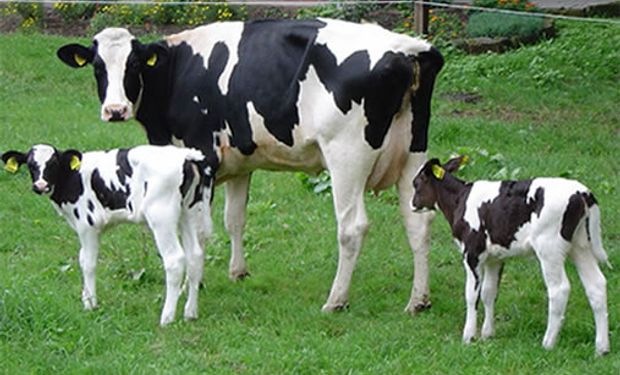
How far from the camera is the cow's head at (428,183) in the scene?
9.59 metres

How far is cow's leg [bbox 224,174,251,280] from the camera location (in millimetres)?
11242

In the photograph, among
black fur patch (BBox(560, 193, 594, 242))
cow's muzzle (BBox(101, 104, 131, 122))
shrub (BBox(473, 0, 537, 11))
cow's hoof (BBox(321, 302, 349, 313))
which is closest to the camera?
black fur patch (BBox(560, 193, 594, 242))

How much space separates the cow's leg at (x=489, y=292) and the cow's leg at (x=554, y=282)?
1.63 feet

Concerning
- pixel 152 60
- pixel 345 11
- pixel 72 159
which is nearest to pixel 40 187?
pixel 72 159

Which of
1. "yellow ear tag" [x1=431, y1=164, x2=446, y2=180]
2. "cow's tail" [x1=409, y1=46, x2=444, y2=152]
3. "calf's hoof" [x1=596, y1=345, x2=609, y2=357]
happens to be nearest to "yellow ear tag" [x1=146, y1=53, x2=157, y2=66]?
"cow's tail" [x1=409, y1=46, x2=444, y2=152]

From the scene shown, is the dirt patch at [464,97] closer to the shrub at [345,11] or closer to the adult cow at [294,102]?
the shrub at [345,11]

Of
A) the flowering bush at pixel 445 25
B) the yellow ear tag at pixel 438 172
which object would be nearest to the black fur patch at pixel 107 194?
the yellow ear tag at pixel 438 172

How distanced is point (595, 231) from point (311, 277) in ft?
10.4

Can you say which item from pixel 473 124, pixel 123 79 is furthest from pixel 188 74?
pixel 473 124

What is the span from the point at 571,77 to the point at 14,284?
11.2 meters

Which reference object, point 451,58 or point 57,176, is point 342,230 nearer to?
point 57,176

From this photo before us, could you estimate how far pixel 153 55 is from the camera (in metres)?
10.9

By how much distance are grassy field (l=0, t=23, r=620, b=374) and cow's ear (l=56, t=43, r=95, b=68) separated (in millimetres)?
1696

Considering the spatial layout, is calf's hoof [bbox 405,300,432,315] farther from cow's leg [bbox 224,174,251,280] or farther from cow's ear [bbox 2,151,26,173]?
cow's ear [bbox 2,151,26,173]
